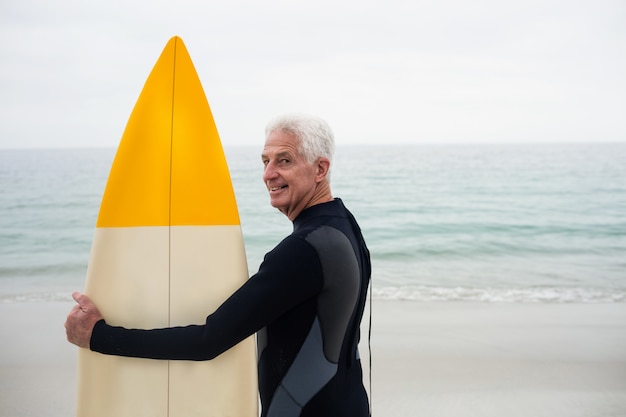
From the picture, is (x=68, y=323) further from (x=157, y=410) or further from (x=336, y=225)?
(x=336, y=225)

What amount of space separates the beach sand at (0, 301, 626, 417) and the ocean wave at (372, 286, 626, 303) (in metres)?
0.66

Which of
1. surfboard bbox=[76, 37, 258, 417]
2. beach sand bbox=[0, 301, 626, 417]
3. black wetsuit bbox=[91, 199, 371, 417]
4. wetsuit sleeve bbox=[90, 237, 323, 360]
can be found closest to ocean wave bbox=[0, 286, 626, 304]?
beach sand bbox=[0, 301, 626, 417]

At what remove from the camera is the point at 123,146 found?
173cm

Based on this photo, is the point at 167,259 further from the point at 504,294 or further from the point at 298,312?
the point at 504,294

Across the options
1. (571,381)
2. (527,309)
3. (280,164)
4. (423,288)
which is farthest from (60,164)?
(280,164)

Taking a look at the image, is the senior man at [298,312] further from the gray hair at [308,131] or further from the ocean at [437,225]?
the ocean at [437,225]

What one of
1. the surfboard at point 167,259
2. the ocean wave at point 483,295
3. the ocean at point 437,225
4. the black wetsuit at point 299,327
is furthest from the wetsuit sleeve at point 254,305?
the ocean at point 437,225

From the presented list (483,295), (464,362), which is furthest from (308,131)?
(483,295)

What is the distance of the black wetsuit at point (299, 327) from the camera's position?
3.77 feet

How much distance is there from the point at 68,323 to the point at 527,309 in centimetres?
565

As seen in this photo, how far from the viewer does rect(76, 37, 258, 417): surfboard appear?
64.2 inches

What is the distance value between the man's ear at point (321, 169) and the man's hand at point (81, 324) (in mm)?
582

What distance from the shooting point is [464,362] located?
14.3 feet

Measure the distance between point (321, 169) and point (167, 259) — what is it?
553mm
